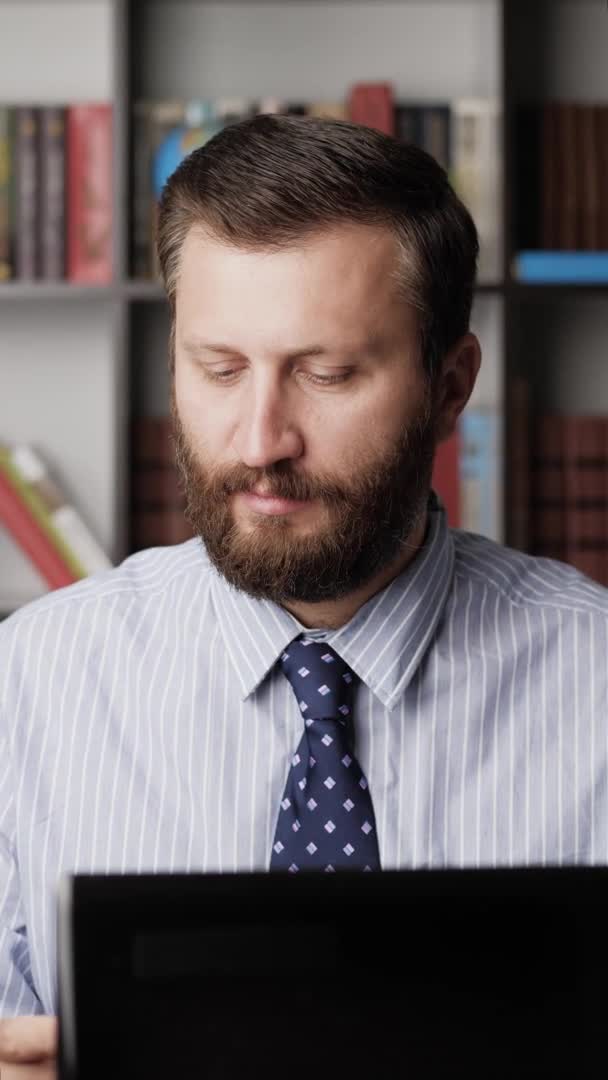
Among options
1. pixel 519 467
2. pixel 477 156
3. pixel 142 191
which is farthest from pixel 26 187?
pixel 519 467

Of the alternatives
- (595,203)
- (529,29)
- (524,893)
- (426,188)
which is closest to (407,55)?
(529,29)

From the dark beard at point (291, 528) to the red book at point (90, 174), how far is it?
1.22m

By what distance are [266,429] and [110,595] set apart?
1.03 feet

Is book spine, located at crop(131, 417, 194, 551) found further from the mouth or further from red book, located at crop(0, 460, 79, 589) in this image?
the mouth

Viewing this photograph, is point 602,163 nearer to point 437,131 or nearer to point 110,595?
point 437,131

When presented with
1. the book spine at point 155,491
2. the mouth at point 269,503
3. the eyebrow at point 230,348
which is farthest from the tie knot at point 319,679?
the book spine at point 155,491

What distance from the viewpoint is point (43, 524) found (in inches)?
89.0

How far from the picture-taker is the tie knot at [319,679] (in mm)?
1031

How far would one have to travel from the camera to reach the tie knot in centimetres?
103

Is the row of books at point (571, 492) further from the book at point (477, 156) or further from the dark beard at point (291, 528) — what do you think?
the dark beard at point (291, 528)

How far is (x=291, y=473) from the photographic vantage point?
38.2 inches

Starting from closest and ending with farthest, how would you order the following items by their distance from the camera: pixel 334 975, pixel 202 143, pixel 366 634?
pixel 334 975, pixel 366 634, pixel 202 143

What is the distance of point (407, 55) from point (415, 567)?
1.53m

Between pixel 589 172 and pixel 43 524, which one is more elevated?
pixel 589 172
